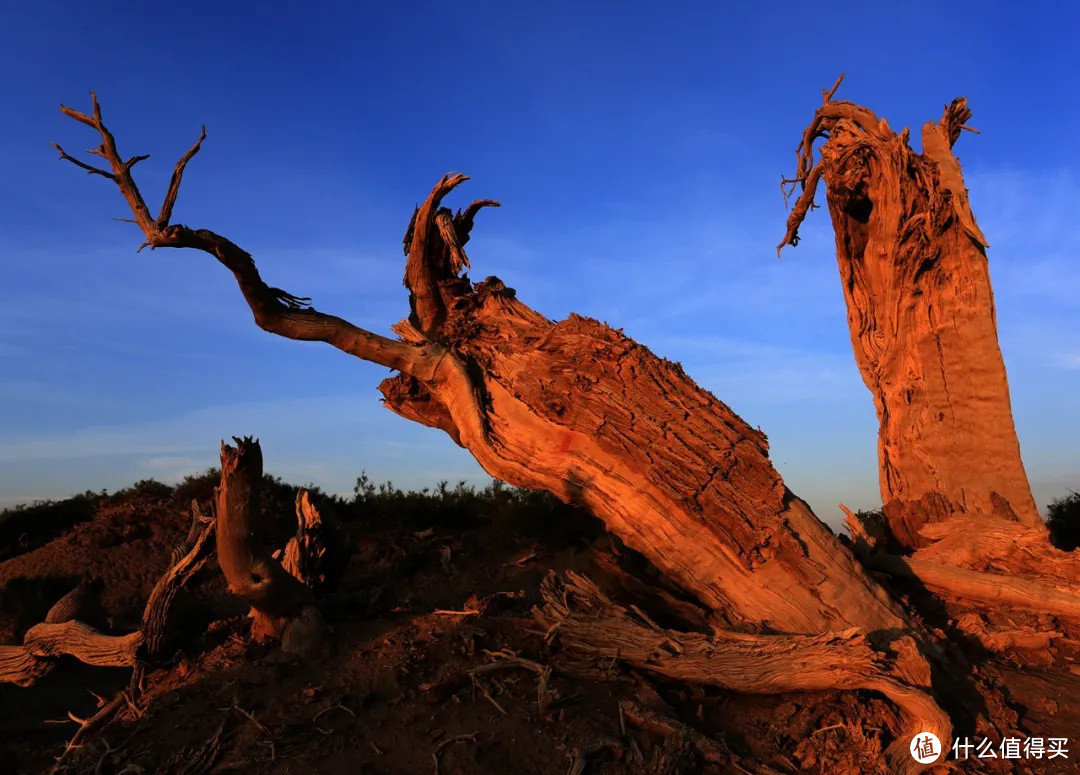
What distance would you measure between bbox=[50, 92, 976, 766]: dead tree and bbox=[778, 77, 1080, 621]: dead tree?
1768 mm

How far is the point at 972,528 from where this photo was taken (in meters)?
7.41

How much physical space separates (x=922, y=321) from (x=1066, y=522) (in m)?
6.86

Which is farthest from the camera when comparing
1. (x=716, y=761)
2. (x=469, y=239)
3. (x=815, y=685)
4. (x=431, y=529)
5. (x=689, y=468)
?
(x=431, y=529)

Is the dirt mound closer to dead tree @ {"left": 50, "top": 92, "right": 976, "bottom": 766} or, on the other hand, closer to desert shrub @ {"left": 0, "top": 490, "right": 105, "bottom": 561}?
dead tree @ {"left": 50, "top": 92, "right": 976, "bottom": 766}

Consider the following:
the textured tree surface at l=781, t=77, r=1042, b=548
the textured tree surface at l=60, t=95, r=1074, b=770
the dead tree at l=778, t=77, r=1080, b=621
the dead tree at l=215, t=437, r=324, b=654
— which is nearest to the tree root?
the textured tree surface at l=60, t=95, r=1074, b=770

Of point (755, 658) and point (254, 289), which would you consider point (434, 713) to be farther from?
point (254, 289)

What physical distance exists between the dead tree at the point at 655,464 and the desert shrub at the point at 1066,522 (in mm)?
8462

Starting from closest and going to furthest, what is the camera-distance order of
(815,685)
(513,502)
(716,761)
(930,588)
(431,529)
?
1. (716,761)
2. (815,685)
3. (930,588)
4. (431,529)
5. (513,502)

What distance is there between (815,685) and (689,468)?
1718 millimetres

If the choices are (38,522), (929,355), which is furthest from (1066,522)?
(38,522)

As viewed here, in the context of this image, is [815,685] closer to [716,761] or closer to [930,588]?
[716,761]

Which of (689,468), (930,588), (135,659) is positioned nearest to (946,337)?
(930,588)

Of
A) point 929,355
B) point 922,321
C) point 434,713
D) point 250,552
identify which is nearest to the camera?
point 434,713

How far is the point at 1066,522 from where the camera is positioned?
12.5 meters
